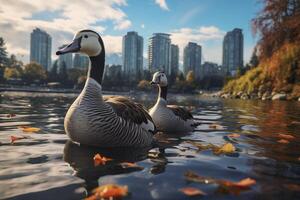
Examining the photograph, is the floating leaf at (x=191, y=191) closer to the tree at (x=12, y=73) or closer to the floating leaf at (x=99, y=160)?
the floating leaf at (x=99, y=160)

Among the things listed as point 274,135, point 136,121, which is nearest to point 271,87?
point 274,135

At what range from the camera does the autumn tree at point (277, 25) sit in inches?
1373

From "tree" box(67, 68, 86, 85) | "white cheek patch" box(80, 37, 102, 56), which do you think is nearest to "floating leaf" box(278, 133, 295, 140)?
"white cheek patch" box(80, 37, 102, 56)

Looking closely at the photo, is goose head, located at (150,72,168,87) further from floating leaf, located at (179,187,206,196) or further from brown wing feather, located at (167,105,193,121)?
floating leaf, located at (179,187,206,196)

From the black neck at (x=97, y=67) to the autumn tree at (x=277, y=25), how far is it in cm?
3178

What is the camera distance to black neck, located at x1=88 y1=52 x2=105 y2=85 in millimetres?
5819

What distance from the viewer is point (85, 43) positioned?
5.62m

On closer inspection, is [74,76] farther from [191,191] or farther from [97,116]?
[191,191]

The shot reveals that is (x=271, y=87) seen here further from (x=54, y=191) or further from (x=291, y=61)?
(x=54, y=191)

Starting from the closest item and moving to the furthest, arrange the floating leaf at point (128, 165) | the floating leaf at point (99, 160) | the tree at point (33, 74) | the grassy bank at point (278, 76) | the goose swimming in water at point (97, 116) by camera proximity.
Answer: the floating leaf at point (128, 165) < the floating leaf at point (99, 160) < the goose swimming in water at point (97, 116) < the grassy bank at point (278, 76) < the tree at point (33, 74)

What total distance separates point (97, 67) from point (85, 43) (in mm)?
479

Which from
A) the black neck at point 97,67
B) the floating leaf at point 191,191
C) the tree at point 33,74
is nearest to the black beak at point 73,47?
the black neck at point 97,67

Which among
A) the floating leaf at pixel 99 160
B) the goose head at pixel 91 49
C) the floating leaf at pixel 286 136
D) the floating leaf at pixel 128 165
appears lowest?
the floating leaf at pixel 128 165

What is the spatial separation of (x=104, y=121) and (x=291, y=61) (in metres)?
34.4
